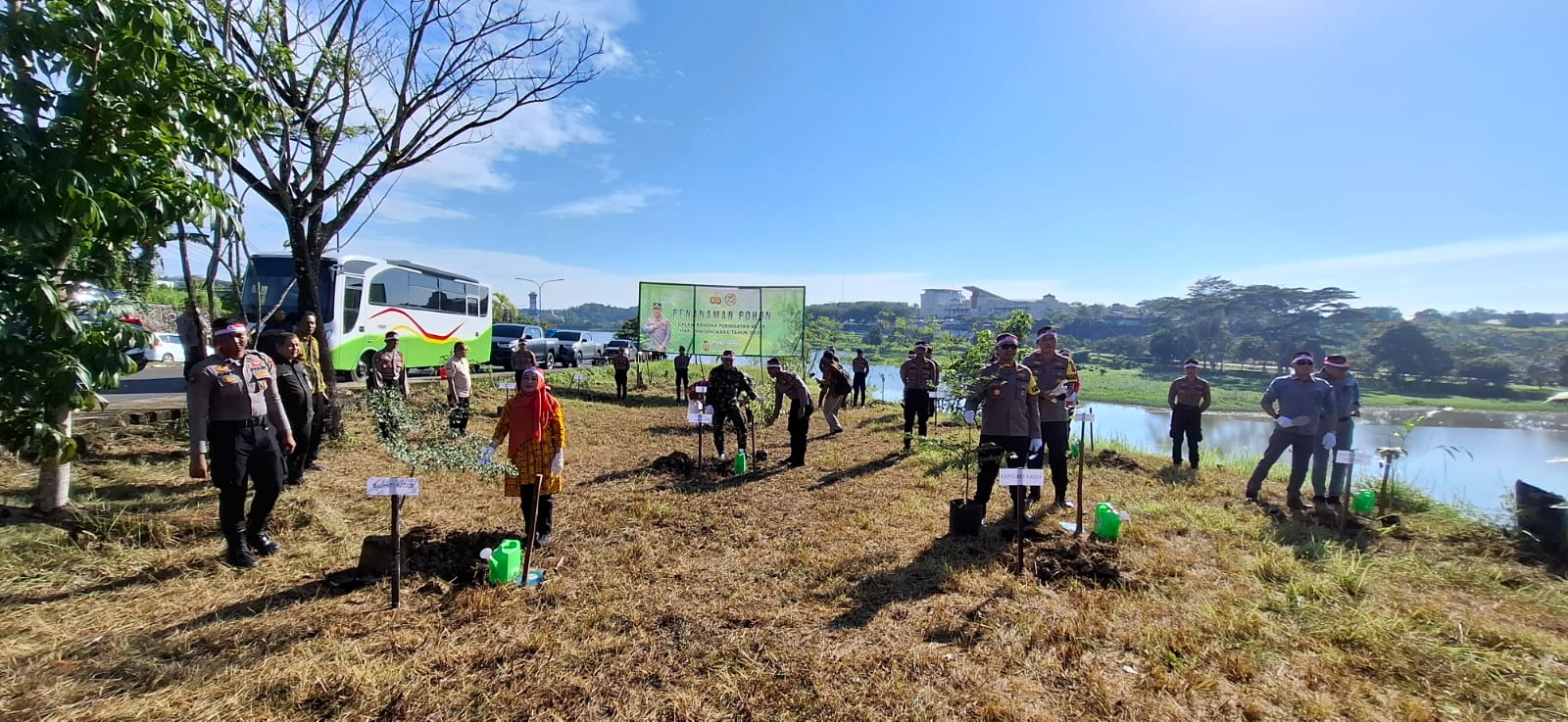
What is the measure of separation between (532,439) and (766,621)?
2.13 m

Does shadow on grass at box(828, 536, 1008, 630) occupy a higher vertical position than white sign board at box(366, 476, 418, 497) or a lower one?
lower

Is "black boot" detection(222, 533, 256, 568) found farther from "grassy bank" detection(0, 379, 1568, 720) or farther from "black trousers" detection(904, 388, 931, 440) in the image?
"black trousers" detection(904, 388, 931, 440)

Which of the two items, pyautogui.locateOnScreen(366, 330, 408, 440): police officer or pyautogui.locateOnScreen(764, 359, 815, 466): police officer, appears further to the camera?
pyautogui.locateOnScreen(366, 330, 408, 440): police officer

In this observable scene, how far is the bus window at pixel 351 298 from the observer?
11.8m

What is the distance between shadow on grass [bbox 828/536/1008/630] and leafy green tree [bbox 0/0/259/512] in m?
3.89

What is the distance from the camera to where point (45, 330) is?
242 cm

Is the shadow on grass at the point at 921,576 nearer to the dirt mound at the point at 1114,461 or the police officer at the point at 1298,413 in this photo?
the police officer at the point at 1298,413

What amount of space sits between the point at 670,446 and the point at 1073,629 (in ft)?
22.8

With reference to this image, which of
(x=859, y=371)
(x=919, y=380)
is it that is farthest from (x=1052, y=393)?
(x=859, y=371)

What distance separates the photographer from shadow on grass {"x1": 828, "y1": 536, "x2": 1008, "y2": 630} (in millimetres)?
3580

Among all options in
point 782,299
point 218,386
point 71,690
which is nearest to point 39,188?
point 218,386

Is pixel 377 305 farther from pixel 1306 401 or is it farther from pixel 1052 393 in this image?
pixel 1306 401

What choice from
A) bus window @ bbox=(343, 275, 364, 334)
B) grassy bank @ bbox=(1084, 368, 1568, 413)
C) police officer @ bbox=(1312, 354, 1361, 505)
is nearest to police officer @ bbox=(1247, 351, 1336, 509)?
police officer @ bbox=(1312, 354, 1361, 505)

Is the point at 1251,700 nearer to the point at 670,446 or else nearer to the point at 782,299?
the point at 670,446
